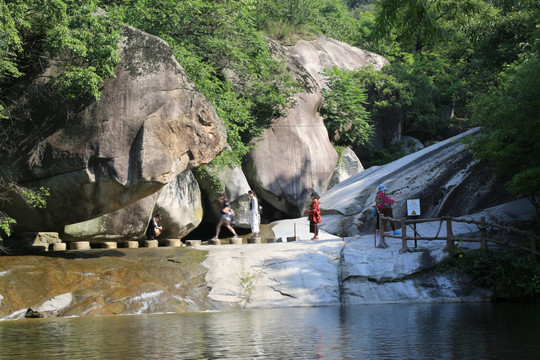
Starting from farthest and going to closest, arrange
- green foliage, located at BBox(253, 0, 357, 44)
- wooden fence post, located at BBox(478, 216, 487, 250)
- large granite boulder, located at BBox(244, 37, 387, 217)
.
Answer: green foliage, located at BBox(253, 0, 357, 44)
large granite boulder, located at BBox(244, 37, 387, 217)
wooden fence post, located at BBox(478, 216, 487, 250)

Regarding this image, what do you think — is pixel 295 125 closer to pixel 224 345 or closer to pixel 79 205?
pixel 79 205

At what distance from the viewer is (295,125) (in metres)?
30.2

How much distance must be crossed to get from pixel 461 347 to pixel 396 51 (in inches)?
1456

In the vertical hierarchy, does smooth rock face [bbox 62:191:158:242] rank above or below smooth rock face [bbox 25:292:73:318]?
above

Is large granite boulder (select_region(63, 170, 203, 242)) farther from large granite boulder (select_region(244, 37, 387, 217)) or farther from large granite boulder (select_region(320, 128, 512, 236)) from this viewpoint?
large granite boulder (select_region(320, 128, 512, 236))

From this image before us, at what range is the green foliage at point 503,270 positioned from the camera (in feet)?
51.6

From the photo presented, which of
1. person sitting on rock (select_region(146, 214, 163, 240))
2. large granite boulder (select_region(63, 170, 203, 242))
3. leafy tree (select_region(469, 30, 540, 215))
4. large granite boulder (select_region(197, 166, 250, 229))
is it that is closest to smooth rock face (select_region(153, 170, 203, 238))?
large granite boulder (select_region(63, 170, 203, 242))

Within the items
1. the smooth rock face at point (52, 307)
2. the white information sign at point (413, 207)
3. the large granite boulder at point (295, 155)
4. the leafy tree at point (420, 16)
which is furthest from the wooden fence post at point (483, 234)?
the large granite boulder at point (295, 155)

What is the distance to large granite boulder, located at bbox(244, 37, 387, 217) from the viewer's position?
2864 centimetres

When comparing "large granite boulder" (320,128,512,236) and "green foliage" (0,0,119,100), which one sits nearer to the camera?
"green foliage" (0,0,119,100)

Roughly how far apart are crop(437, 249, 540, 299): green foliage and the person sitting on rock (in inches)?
389

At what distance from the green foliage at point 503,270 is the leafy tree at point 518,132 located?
5.90 feet

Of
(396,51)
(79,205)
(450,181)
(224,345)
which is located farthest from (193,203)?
(396,51)

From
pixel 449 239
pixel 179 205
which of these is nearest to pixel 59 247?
pixel 179 205
